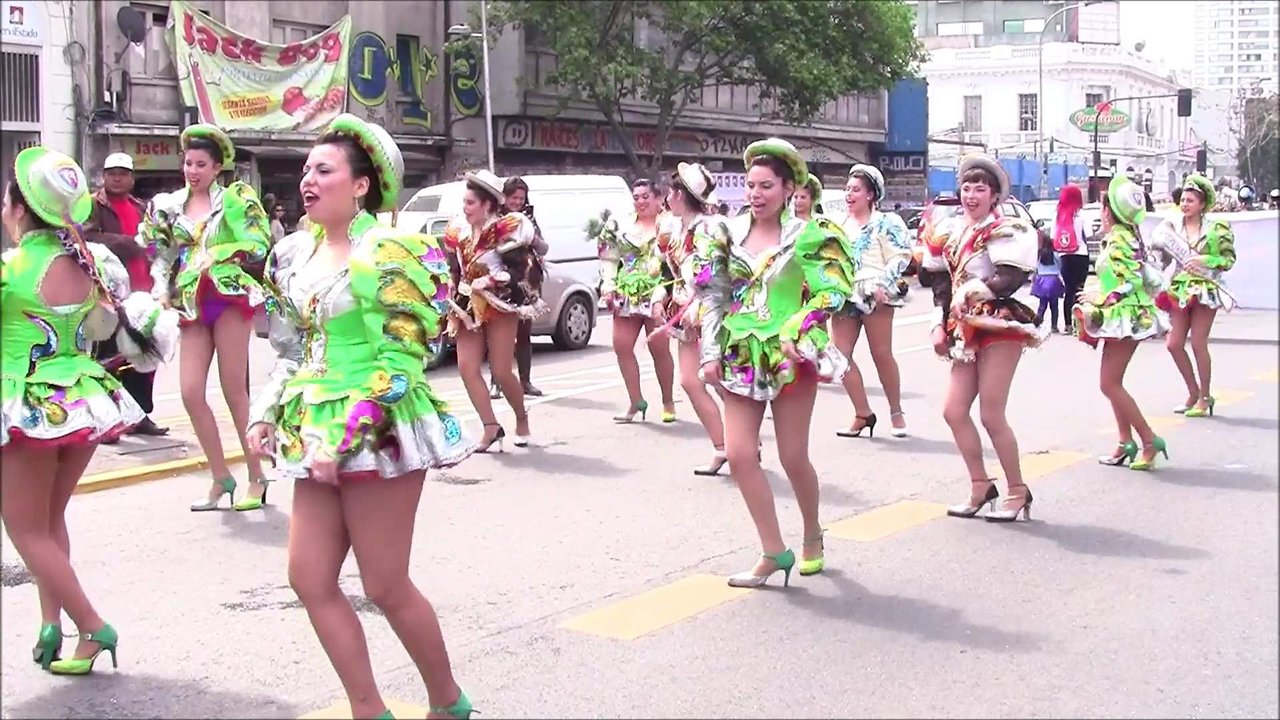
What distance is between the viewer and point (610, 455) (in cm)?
1006

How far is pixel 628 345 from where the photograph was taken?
442 inches

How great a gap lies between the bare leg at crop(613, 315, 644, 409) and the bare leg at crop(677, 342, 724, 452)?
184 centimetres

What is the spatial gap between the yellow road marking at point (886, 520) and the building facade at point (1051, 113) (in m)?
2.84

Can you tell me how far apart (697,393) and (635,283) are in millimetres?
2059

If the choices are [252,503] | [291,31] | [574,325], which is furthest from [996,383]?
[291,31]

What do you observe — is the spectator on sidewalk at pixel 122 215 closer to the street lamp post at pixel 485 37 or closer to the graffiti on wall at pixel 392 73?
the graffiti on wall at pixel 392 73

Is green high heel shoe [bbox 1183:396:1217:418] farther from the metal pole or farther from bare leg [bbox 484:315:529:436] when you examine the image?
the metal pole

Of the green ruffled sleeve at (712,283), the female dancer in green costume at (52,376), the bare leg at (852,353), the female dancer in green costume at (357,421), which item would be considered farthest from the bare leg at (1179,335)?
the female dancer in green costume at (52,376)

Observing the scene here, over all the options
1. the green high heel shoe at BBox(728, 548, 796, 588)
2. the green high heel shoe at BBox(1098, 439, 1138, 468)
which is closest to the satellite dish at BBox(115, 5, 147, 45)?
the green high heel shoe at BBox(1098, 439, 1138, 468)

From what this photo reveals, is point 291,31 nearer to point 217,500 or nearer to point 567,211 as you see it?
point 567,211

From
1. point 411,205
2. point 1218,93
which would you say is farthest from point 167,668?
point 411,205

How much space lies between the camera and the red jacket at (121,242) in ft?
20.5

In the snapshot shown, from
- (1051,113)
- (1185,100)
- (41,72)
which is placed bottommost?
(1185,100)

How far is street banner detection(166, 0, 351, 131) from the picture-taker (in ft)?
84.2
